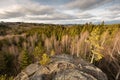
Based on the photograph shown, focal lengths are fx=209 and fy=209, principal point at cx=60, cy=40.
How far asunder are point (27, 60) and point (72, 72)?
43.0 m

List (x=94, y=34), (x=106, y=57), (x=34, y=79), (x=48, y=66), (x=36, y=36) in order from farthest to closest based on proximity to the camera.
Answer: (x=36, y=36), (x=106, y=57), (x=94, y=34), (x=48, y=66), (x=34, y=79)

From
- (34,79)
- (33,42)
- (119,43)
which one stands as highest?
(34,79)

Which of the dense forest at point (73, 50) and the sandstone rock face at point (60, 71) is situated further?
the dense forest at point (73, 50)

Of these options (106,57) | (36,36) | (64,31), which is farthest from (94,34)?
(36,36)

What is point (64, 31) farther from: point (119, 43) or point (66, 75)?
point (66, 75)

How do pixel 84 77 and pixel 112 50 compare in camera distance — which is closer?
pixel 84 77

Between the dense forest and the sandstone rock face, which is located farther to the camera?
the dense forest

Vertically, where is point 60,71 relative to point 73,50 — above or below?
above

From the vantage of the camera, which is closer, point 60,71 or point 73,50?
point 60,71

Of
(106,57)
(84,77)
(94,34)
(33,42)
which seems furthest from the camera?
(33,42)

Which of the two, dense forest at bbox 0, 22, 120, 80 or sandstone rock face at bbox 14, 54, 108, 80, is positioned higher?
sandstone rock face at bbox 14, 54, 108, 80

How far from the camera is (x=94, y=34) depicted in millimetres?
43688

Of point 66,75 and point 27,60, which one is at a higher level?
point 66,75

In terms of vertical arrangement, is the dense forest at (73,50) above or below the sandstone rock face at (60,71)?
below
